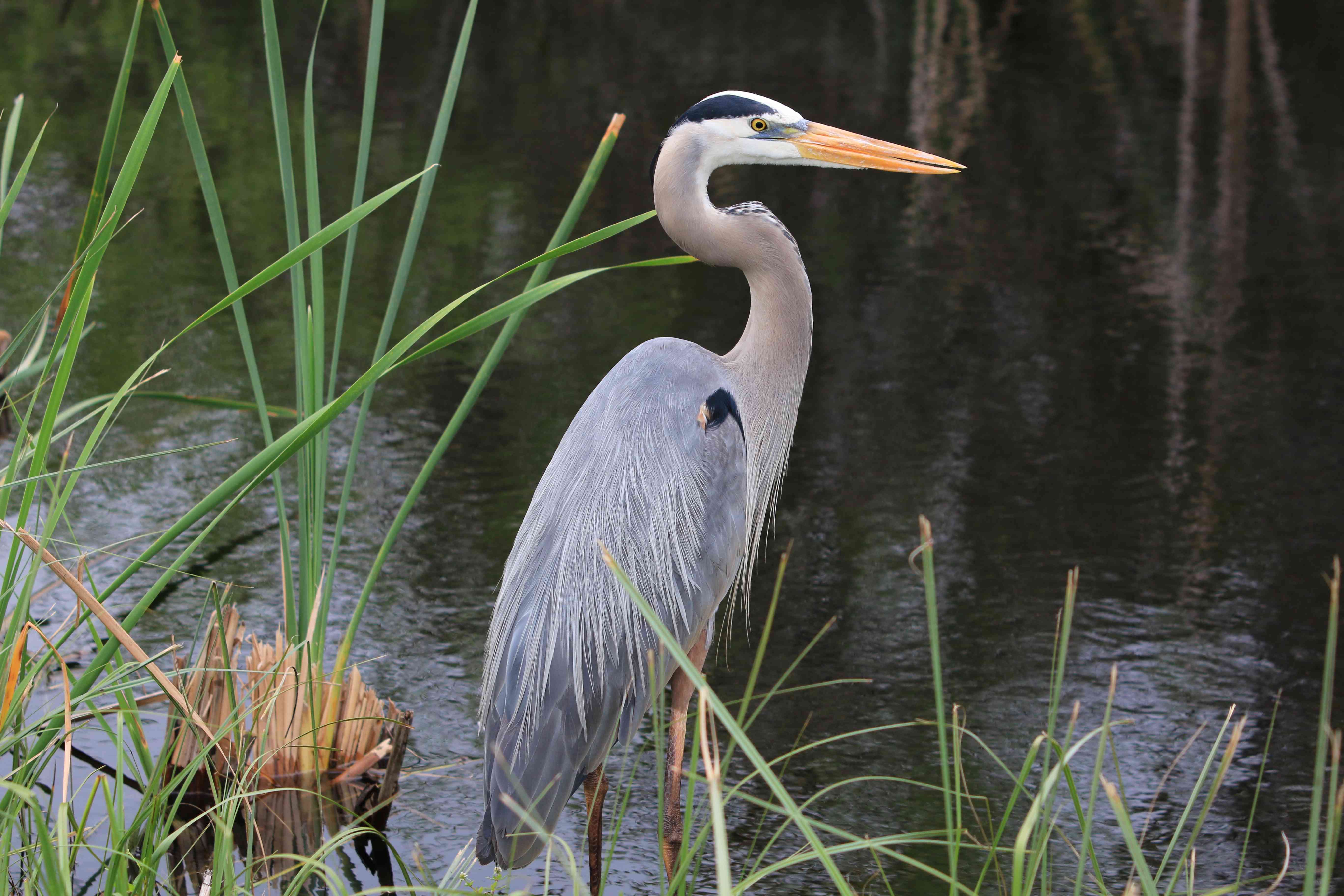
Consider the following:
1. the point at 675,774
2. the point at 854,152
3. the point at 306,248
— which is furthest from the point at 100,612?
Answer: the point at 854,152

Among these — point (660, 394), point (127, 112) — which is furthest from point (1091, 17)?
point (660, 394)

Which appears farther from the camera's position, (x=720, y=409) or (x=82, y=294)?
(x=720, y=409)

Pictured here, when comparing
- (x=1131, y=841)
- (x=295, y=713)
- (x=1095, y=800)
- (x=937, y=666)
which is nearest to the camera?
(x=1131, y=841)

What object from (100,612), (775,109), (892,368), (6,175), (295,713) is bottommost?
(295,713)

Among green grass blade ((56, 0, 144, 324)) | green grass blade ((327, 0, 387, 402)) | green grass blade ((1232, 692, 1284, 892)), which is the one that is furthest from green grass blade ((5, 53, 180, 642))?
green grass blade ((1232, 692, 1284, 892))

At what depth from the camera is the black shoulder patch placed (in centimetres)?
A: 304

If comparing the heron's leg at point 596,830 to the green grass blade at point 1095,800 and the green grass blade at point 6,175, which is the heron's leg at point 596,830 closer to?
the green grass blade at point 1095,800

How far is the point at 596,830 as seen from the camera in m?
2.92

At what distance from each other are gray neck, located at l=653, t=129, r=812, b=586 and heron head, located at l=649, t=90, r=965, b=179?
0.03 metres

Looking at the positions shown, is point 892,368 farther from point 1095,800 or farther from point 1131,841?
point 1131,841

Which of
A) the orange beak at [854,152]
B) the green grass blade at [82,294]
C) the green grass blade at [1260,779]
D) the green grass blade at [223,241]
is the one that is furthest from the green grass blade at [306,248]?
the green grass blade at [1260,779]

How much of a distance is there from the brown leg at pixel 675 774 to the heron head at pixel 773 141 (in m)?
1.10

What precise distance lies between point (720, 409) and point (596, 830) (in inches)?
35.3

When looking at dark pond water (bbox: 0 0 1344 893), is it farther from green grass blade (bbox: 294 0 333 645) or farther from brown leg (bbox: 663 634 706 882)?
green grass blade (bbox: 294 0 333 645)
